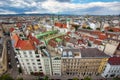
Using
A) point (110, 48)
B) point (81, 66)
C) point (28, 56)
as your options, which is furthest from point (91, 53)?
point (28, 56)

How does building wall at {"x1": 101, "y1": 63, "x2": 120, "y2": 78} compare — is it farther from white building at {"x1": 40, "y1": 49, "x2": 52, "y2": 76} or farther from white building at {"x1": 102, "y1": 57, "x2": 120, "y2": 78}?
white building at {"x1": 40, "y1": 49, "x2": 52, "y2": 76}

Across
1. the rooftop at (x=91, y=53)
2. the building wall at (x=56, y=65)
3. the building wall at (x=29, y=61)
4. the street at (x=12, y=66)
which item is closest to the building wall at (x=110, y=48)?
the rooftop at (x=91, y=53)

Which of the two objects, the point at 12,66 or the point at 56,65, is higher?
the point at 56,65

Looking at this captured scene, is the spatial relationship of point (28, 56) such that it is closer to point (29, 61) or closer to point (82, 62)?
point (29, 61)

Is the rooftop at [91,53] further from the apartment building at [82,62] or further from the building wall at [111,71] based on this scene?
the building wall at [111,71]

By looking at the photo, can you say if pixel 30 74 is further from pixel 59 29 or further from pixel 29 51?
pixel 59 29

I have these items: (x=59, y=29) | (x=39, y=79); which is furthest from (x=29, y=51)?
(x=59, y=29)
